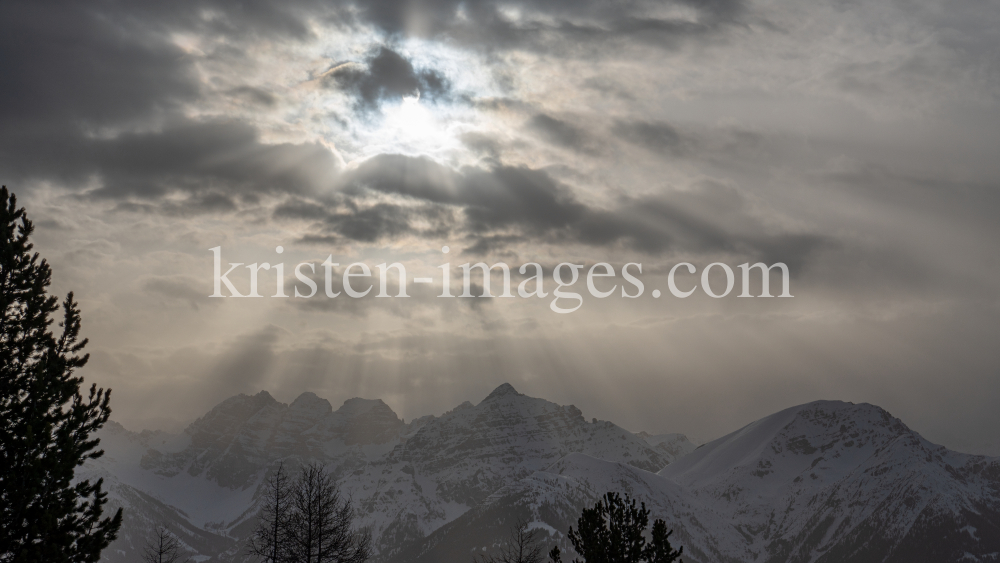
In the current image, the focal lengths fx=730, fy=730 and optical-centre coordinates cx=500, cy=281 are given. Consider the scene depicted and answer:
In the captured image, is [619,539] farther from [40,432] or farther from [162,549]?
[162,549]

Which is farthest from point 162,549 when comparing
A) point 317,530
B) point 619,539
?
point 619,539

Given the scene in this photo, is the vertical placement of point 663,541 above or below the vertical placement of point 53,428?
below

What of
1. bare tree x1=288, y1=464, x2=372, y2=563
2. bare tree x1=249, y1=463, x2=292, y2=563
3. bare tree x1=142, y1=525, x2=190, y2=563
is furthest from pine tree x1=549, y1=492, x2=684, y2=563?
bare tree x1=142, y1=525, x2=190, y2=563

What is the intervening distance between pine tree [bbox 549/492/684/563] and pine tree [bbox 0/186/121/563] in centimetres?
1712

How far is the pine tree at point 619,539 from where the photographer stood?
95.8ft

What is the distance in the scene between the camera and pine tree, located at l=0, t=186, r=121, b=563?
1698cm

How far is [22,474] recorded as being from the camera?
1709cm

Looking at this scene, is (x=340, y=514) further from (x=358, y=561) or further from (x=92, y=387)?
(x=92, y=387)

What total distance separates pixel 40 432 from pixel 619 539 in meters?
20.9

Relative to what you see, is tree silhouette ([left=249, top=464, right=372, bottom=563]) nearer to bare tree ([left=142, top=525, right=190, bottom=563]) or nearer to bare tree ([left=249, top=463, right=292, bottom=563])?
bare tree ([left=249, top=463, right=292, bottom=563])

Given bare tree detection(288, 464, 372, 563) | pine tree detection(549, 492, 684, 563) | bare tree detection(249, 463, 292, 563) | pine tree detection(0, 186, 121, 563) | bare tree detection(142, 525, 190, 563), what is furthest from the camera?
bare tree detection(142, 525, 190, 563)

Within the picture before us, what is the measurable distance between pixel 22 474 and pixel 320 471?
23468 millimetres

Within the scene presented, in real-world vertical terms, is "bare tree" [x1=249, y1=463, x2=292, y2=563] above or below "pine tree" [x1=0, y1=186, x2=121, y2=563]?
below

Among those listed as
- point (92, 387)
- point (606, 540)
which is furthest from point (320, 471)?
point (92, 387)
